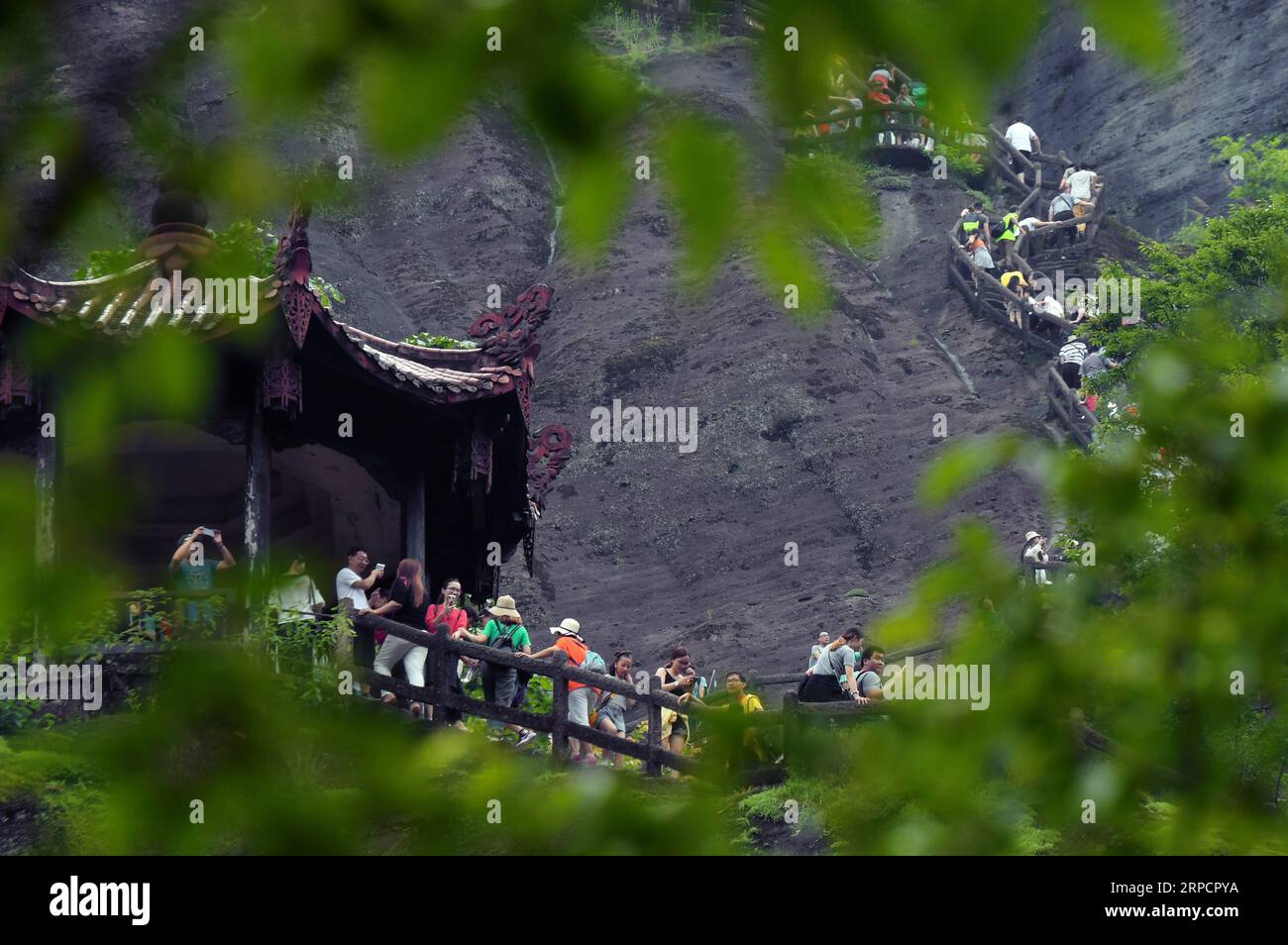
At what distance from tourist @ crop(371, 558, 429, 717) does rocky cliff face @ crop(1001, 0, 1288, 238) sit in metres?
31.8

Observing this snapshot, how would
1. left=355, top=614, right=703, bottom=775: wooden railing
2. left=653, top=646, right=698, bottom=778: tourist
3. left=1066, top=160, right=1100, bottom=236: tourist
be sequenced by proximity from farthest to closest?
left=1066, top=160, right=1100, bottom=236: tourist < left=653, top=646, right=698, bottom=778: tourist < left=355, top=614, right=703, bottom=775: wooden railing

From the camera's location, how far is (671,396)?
3769 cm

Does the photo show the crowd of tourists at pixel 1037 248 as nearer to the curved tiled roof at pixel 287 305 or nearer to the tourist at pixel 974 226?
the tourist at pixel 974 226

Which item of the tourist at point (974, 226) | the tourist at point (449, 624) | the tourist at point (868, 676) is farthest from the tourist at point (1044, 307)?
the tourist at point (449, 624)

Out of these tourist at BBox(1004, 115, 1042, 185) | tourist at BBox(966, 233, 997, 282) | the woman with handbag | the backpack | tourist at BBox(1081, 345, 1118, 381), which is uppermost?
tourist at BBox(1004, 115, 1042, 185)

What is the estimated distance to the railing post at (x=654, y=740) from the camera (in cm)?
1346

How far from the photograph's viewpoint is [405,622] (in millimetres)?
14047

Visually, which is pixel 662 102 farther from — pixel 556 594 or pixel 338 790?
pixel 556 594

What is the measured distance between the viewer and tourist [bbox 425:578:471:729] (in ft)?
43.3

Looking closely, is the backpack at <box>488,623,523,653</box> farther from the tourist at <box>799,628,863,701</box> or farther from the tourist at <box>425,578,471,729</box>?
the tourist at <box>799,628,863,701</box>

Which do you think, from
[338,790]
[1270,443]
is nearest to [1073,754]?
[1270,443]

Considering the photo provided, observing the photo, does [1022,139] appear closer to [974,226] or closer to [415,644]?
[974,226]

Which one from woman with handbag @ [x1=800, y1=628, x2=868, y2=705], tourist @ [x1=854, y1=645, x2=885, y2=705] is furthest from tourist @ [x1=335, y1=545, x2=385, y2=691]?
tourist @ [x1=854, y1=645, x2=885, y2=705]

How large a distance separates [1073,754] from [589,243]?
1.72 meters
